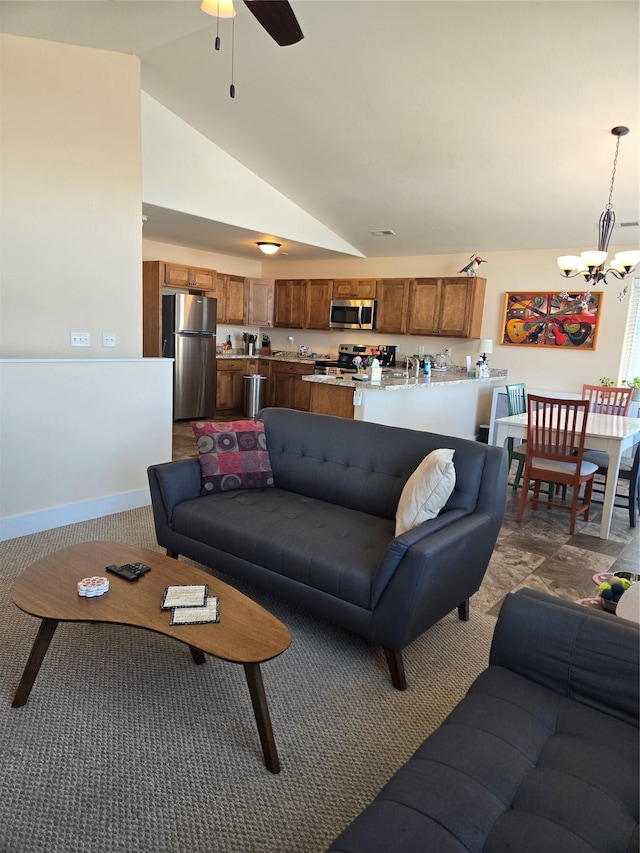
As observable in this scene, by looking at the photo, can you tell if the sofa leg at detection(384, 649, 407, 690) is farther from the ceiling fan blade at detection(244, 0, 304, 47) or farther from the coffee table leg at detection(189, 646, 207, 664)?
the ceiling fan blade at detection(244, 0, 304, 47)

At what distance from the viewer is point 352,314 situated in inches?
303

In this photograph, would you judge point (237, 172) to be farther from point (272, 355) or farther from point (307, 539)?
point (307, 539)

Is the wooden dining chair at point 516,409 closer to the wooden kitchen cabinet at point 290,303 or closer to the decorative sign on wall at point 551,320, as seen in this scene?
the decorative sign on wall at point 551,320

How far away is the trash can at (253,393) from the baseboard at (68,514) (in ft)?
13.5

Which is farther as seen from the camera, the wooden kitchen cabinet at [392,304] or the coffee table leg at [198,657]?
the wooden kitchen cabinet at [392,304]

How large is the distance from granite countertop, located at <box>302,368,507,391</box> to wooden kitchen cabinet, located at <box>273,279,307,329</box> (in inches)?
106

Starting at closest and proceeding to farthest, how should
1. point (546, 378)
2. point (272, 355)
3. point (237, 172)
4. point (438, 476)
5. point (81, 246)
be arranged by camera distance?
point (438, 476) → point (81, 246) → point (237, 172) → point (546, 378) → point (272, 355)

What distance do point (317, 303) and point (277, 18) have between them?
5.90 meters

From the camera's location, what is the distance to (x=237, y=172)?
18.8ft

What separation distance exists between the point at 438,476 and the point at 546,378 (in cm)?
484

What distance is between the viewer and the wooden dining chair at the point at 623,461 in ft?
13.7

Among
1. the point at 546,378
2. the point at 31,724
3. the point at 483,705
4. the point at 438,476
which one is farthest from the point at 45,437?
the point at 546,378

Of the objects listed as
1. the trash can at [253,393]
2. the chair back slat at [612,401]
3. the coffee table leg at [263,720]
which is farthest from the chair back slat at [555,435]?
the trash can at [253,393]

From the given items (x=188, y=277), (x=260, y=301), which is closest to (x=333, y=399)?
(x=188, y=277)
